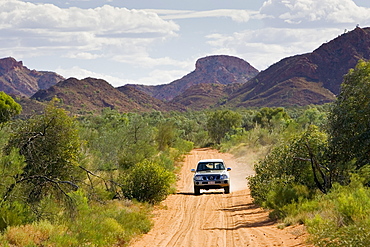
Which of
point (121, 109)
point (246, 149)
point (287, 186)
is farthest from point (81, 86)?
point (287, 186)

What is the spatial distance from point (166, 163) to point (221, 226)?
16.3 metres

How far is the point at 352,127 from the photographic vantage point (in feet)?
48.9

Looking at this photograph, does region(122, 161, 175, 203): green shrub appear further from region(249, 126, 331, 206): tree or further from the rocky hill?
the rocky hill

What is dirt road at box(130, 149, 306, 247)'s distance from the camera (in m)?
11.5

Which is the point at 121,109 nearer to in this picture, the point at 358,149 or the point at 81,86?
the point at 81,86

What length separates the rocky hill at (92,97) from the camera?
458 feet

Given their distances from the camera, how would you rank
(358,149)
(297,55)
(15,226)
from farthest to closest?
(297,55)
(358,149)
(15,226)

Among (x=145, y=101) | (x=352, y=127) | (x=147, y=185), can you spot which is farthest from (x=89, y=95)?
(x=352, y=127)

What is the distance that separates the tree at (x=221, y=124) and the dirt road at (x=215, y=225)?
48.8 m

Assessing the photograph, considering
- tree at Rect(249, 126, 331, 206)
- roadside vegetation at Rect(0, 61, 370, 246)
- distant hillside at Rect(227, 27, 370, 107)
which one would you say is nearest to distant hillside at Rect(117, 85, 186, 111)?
distant hillside at Rect(227, 27, 370, 107)

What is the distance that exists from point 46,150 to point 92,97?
13942 cm

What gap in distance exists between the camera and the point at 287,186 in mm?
15617

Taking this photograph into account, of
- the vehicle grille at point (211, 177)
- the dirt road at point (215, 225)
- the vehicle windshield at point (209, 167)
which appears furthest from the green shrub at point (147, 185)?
the vehicle windshield at point (209, 167)

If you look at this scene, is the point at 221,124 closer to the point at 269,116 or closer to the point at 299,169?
the point at 269,116
